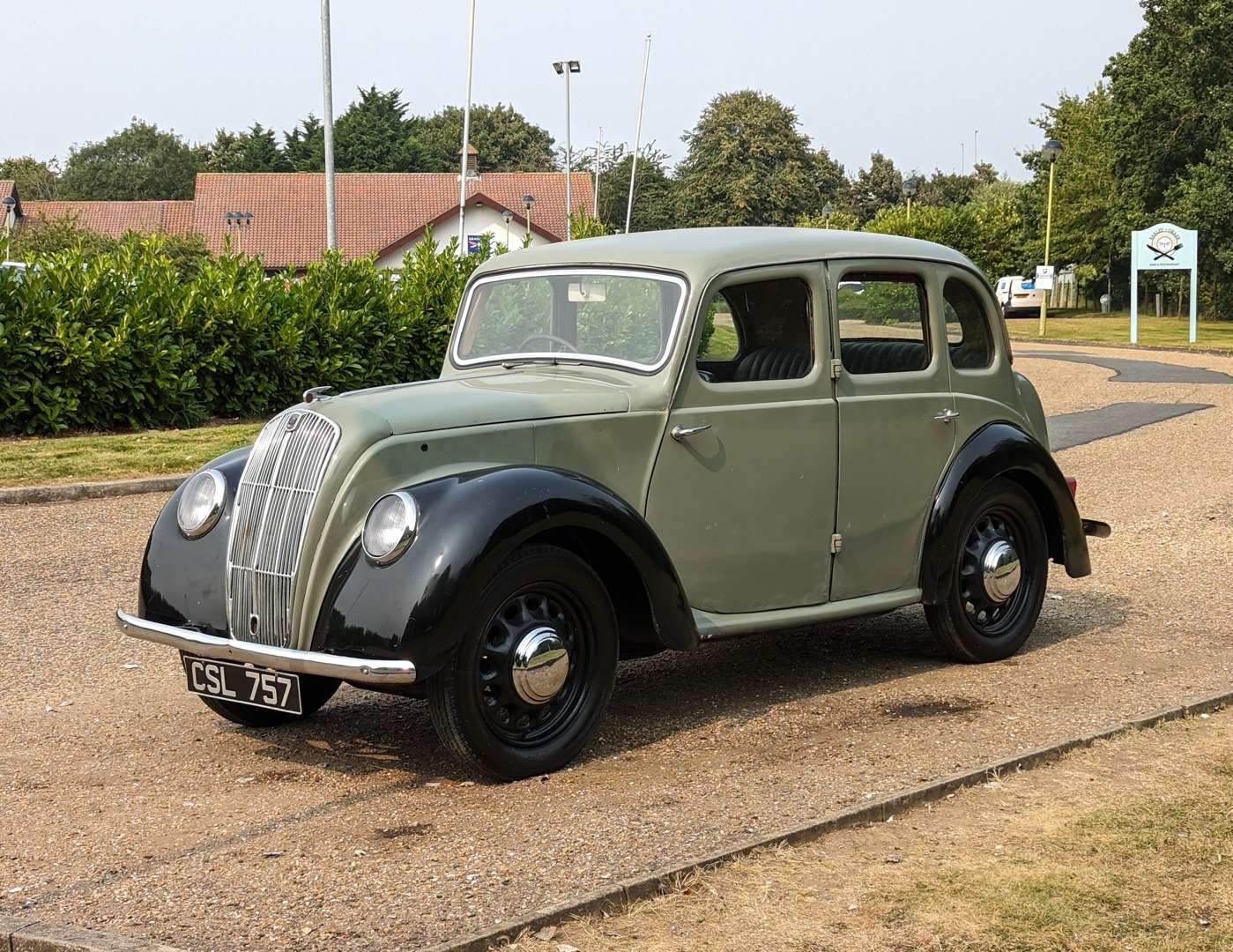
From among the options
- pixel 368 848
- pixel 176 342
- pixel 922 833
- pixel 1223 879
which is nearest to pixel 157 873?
pixel 368 848

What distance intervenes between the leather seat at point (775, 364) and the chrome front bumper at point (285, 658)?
211 cm

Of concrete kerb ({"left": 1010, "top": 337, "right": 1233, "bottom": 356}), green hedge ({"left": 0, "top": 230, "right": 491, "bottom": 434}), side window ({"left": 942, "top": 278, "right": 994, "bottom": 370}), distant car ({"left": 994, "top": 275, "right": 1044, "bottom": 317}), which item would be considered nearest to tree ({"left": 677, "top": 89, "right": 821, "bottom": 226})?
distant car ({"left": 994, "top": 275, "right": 1044, "bottom": 317})

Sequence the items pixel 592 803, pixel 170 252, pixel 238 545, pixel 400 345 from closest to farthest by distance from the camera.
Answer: pixel 592 803
pixel 238 545
pixel 400 345
pixel 170 252

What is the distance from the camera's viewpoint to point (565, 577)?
515 centimetres

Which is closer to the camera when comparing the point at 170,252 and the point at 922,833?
the point at 922,833

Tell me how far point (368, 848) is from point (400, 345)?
13977mm

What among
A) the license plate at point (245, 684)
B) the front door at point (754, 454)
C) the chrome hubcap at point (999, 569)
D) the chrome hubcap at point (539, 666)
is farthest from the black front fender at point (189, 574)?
the chrome hubcap at point (999, 569)

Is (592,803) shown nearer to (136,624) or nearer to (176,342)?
(136,624)

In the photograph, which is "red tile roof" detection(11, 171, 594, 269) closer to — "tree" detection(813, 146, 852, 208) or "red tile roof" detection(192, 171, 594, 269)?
"red tile roof" detection(192, 171, 594, 269)

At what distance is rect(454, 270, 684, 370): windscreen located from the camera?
19.4 feet

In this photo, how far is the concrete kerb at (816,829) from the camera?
376cm

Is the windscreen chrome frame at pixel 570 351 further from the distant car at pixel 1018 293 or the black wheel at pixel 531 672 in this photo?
the distant car at pixel 1018 293

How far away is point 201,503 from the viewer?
5461 mm

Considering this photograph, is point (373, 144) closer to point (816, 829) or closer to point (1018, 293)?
point (1018, 293)
